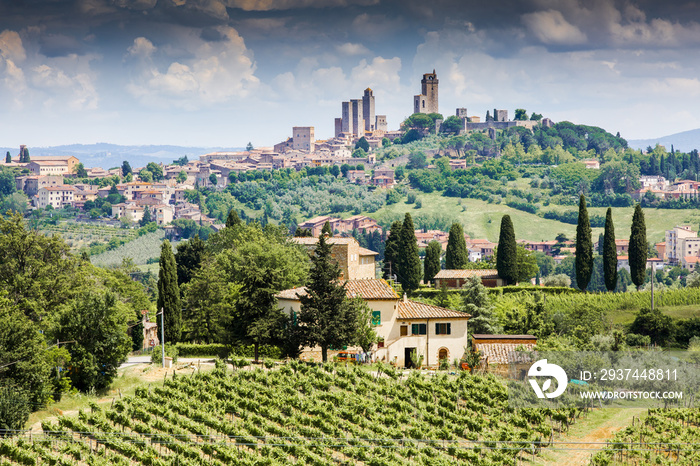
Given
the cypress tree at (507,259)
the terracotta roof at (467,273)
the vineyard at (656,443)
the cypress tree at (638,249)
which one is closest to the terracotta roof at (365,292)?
the vineyard at (656,443)

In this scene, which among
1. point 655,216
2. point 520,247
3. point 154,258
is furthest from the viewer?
point 655,216

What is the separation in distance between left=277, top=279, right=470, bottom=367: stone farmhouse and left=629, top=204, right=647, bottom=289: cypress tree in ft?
77.1

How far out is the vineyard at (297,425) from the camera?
25.9m

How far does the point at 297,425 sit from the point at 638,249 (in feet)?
126

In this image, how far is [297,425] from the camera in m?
28.2

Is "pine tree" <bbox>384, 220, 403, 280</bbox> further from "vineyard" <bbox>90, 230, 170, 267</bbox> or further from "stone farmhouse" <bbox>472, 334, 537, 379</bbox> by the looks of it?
"vineyard" <bbox>90, 230, 170, 267</bbox>

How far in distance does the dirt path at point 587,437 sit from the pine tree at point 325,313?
10924 millimetres

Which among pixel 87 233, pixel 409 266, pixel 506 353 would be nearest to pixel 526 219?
pixel 87 233

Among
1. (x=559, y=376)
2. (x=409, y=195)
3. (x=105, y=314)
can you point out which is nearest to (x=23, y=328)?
(x=105, y=314)

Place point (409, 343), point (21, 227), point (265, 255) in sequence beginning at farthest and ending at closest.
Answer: point (265, 255)
point (21, 227)
point (409, 343)

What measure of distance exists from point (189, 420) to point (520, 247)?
181 feet

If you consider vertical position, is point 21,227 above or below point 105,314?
above

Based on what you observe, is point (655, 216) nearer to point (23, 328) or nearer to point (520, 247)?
point (520, 247)

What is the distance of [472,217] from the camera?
177000 mm
